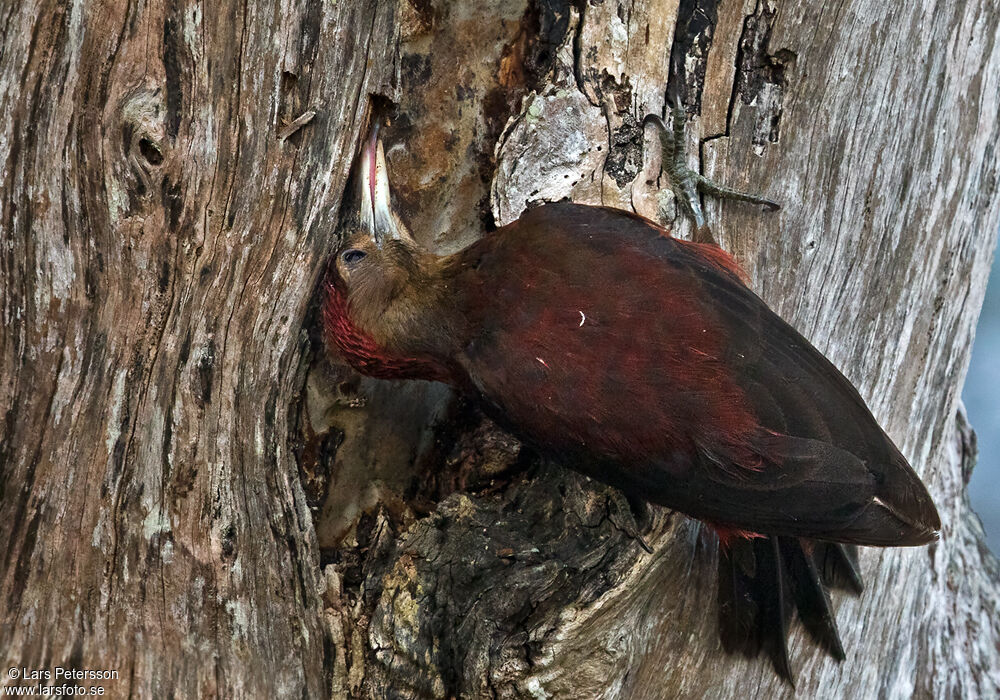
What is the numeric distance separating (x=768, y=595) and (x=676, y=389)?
746 millimetres

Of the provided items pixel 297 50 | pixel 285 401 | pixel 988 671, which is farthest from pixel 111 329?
pixel 988 671

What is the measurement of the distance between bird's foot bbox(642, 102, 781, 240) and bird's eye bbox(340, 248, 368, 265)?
0.87 metres

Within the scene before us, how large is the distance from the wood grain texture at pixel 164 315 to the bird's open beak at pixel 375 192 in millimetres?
66

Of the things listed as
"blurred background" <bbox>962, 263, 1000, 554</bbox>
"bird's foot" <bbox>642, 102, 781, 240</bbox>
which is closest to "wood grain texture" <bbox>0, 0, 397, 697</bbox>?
"bird's foot" <bbox>642, 102, 781, 240</bbox>


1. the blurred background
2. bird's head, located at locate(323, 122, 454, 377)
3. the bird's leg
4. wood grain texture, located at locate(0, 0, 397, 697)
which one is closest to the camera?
wood grain texture, located at locate(0, 0, 397, 697)

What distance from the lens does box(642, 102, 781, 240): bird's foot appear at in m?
2.39

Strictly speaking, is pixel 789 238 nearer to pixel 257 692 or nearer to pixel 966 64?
pixel 966 64

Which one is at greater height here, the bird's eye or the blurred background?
the bird's eye

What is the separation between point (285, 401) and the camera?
234 cm

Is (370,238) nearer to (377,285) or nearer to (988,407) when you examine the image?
(377,285)

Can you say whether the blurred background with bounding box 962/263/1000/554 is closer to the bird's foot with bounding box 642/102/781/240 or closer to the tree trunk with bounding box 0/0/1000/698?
the tree trunk with bounding box 0/0/1000/698

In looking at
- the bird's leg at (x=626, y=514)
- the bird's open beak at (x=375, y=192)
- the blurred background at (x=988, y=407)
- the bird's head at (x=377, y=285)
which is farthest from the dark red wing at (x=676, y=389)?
the blurred background at (x=988, y=407)

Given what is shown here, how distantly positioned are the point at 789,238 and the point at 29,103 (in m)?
2.03

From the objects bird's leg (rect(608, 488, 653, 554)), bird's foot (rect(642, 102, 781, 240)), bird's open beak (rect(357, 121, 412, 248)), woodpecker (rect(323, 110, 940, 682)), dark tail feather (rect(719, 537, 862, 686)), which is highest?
bird's foot (rect(642, 102, 781, 240))
